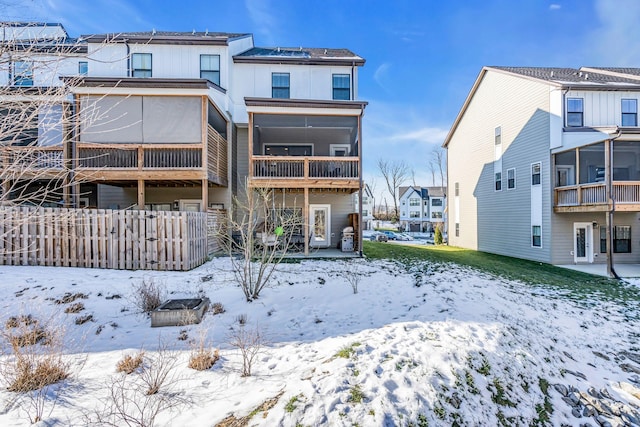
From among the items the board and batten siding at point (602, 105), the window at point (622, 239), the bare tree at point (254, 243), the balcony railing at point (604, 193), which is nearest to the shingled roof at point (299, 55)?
the bare tree at point (254, 243)

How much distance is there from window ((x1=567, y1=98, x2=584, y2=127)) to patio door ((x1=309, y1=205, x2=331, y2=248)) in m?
12.2

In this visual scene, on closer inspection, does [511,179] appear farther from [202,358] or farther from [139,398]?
[139,398]

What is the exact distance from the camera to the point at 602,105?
44.4 feet

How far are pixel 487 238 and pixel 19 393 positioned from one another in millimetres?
20459

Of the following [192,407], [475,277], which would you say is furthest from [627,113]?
[192,407]

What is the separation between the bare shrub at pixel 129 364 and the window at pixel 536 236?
17.0 meters

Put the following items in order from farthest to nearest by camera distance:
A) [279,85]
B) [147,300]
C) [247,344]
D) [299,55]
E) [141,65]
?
[299,55], [279,85], [141,65], [147,300], [247,344]

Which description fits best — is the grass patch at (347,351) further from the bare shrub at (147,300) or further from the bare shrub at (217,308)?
the bare shrub at (147,300)

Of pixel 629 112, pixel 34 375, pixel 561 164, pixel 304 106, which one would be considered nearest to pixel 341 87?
pixel 304 106

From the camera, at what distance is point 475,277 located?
9.34 metres

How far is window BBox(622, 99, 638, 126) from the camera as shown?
542 inches

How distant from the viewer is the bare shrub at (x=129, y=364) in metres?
3.62

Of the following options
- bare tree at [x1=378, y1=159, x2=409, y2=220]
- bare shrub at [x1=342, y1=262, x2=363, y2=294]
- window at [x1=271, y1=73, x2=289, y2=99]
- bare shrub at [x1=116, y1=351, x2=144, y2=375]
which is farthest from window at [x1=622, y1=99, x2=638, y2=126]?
bare tree at [x1=378, y1=159, x2=409, y2=220]

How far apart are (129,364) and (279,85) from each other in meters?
14.0
